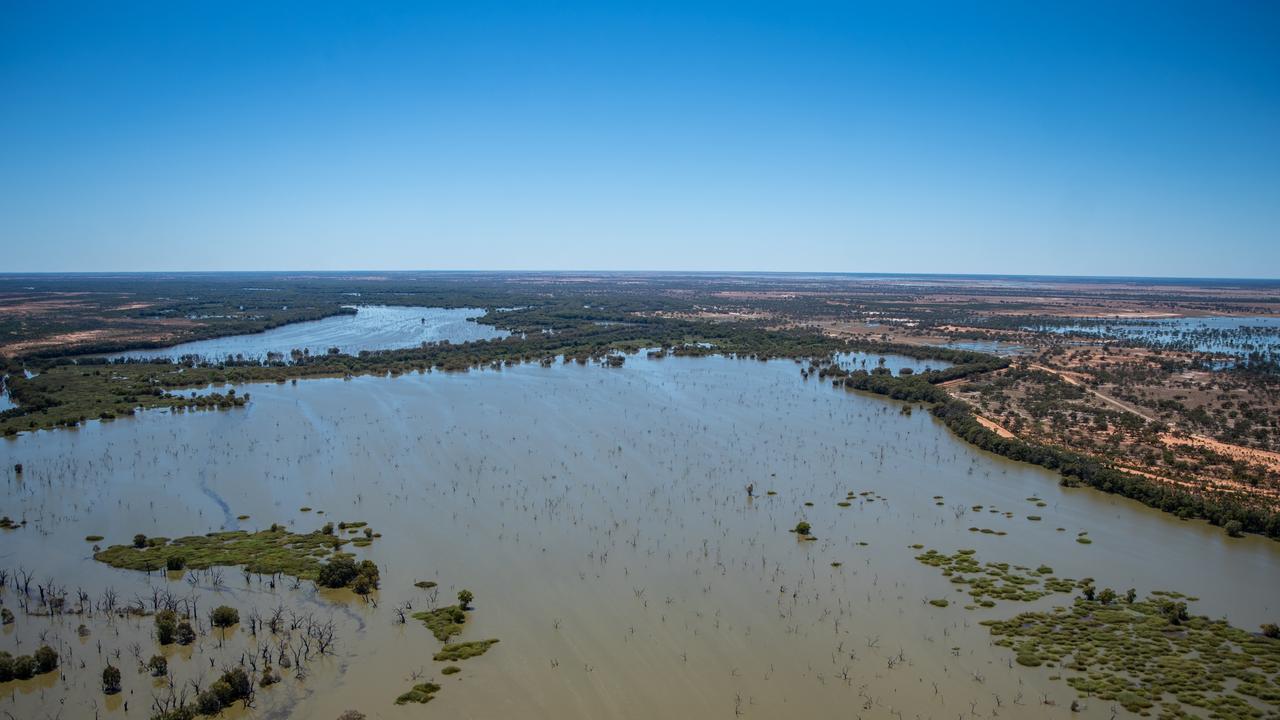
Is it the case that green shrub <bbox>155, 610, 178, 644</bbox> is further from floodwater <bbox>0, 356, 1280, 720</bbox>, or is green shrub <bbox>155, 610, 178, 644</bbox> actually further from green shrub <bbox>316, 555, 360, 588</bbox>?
green shrub <bbox>316, 555, 360, 588</bbox>

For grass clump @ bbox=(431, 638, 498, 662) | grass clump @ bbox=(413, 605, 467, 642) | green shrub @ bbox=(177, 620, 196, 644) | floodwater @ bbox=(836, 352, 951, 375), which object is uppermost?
floodwater @ bbox=(836, 352, 951, 375)

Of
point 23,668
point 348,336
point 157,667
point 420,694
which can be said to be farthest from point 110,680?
point 348,336

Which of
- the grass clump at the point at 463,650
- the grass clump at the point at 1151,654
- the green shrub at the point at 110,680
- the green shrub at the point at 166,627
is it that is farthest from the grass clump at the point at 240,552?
the grass clump at the point at 1151,654

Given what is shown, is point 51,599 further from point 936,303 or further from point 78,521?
point 936,303

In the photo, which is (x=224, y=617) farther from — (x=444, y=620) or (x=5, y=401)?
(x=5, y=401)

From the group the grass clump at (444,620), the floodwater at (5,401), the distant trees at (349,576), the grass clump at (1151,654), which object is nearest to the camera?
the grass clump at (1151,654)

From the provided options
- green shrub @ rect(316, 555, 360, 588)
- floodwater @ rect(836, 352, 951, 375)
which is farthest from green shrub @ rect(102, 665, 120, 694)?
floodwater @ rect(836, 352, 951, 375)

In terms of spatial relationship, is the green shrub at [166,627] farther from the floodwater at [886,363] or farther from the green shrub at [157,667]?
the floodwater at [886,363]
